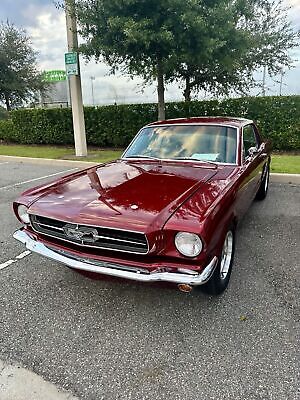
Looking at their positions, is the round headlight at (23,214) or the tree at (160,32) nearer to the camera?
the round headlight at (23,214)

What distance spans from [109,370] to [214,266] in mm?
1005

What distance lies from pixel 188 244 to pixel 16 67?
721 inches

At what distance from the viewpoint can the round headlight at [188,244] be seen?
2277 millimetres

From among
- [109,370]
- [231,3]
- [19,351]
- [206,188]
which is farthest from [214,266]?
[231,3]

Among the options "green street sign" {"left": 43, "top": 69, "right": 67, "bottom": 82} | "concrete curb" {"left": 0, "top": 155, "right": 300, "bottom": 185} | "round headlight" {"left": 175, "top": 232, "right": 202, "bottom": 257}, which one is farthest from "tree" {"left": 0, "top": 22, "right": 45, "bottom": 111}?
"round headlight" {"left": 175, "top": 232, "right": 202, "bottom": 257}

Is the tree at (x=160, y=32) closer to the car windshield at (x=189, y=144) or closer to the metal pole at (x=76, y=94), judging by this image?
the metal pole at (x=76, y=94)

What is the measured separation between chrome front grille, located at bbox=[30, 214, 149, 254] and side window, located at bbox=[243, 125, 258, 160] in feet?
6.61

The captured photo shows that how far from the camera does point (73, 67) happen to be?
973 centimetres

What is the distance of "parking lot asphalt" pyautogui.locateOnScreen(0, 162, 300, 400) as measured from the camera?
80.4 inches

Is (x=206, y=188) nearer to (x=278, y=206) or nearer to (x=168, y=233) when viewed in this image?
(x=168, y=233)

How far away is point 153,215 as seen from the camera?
2385 mm

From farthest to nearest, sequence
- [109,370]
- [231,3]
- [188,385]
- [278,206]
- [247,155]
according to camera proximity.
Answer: [231,3]
[278,206]
[247,155]
[109,370]
[188,385]

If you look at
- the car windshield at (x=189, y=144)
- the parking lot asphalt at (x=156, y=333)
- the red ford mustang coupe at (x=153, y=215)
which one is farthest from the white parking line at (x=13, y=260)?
the car windshield at (x=189, y=144)

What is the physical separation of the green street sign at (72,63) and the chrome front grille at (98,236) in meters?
8.16
